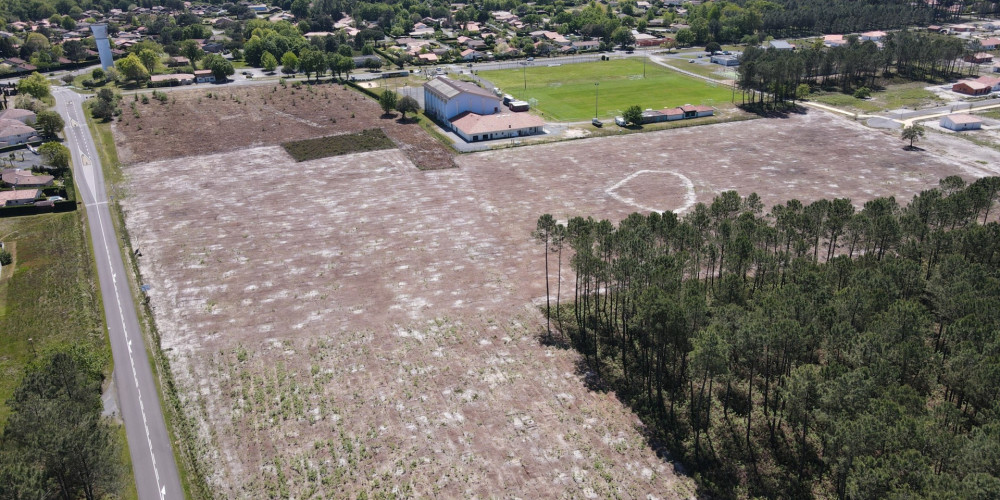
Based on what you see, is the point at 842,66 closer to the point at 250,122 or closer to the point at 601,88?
the point at 601,88

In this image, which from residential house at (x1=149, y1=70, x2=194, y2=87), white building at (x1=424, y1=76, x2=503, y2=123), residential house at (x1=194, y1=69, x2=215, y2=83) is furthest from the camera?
residential house at (x1=194, y1=69, x2=215, y2=83)

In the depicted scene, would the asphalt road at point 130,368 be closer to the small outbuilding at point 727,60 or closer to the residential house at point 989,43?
the small outbuilding at point 727,60

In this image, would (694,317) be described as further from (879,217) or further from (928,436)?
(879,217)

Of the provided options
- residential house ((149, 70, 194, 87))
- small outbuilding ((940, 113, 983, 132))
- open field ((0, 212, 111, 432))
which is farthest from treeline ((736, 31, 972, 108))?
residential house ((149, 70, 194, 87))

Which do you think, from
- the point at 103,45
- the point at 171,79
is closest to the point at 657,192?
the point at 171,79

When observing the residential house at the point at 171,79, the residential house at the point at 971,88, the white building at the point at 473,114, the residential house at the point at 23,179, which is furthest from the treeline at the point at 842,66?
the residential house at the point at 171,79

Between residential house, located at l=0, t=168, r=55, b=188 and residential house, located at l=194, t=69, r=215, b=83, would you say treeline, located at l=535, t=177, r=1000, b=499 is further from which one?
residential house, located at l=194, t=69, r=215, b=83
